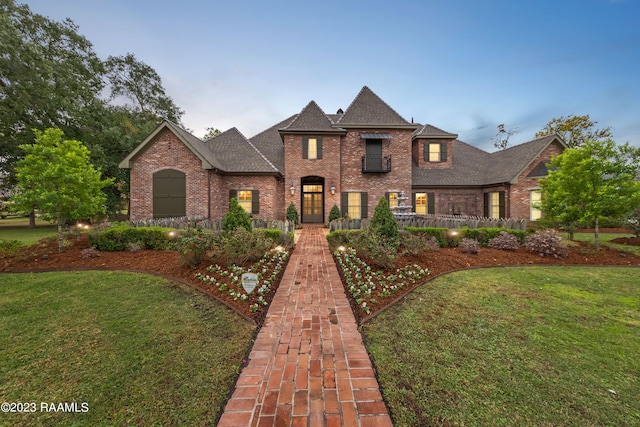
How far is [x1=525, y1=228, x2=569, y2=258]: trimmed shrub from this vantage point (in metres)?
7.84

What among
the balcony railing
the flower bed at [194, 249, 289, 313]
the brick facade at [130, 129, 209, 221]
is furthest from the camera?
the balcony railing

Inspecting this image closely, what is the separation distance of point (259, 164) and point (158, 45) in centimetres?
1031

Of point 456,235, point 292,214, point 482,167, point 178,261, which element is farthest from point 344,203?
point 482,167

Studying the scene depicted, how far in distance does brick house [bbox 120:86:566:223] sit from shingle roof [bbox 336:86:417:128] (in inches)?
2.9

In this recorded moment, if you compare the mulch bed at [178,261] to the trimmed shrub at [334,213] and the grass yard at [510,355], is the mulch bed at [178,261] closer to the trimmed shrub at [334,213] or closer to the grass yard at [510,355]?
the grass yard at [510,355]

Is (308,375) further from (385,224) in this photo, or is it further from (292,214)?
(292,214)

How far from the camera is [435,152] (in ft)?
61.1

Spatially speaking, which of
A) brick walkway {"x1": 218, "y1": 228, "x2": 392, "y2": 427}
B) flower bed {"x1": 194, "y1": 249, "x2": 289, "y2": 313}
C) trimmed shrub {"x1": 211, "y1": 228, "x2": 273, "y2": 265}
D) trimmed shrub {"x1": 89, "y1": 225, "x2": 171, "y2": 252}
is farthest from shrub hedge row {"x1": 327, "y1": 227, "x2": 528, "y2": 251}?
trimmed shrub {"x1": 89, "y1": 225, "x2": 171, "y2": 252}

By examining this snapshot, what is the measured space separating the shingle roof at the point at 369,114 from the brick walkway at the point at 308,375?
14.5m

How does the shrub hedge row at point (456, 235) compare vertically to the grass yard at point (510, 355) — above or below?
above

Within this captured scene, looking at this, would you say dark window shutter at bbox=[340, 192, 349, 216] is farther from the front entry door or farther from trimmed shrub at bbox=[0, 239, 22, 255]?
trimmed shrub at bbox=[0, 239, 22, 255]

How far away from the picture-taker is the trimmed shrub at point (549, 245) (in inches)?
309

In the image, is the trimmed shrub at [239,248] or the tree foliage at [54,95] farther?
the tree foliage at [54,95]

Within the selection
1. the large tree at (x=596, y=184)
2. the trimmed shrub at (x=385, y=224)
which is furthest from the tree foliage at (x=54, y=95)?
the large tree at (x=596, y=184)
